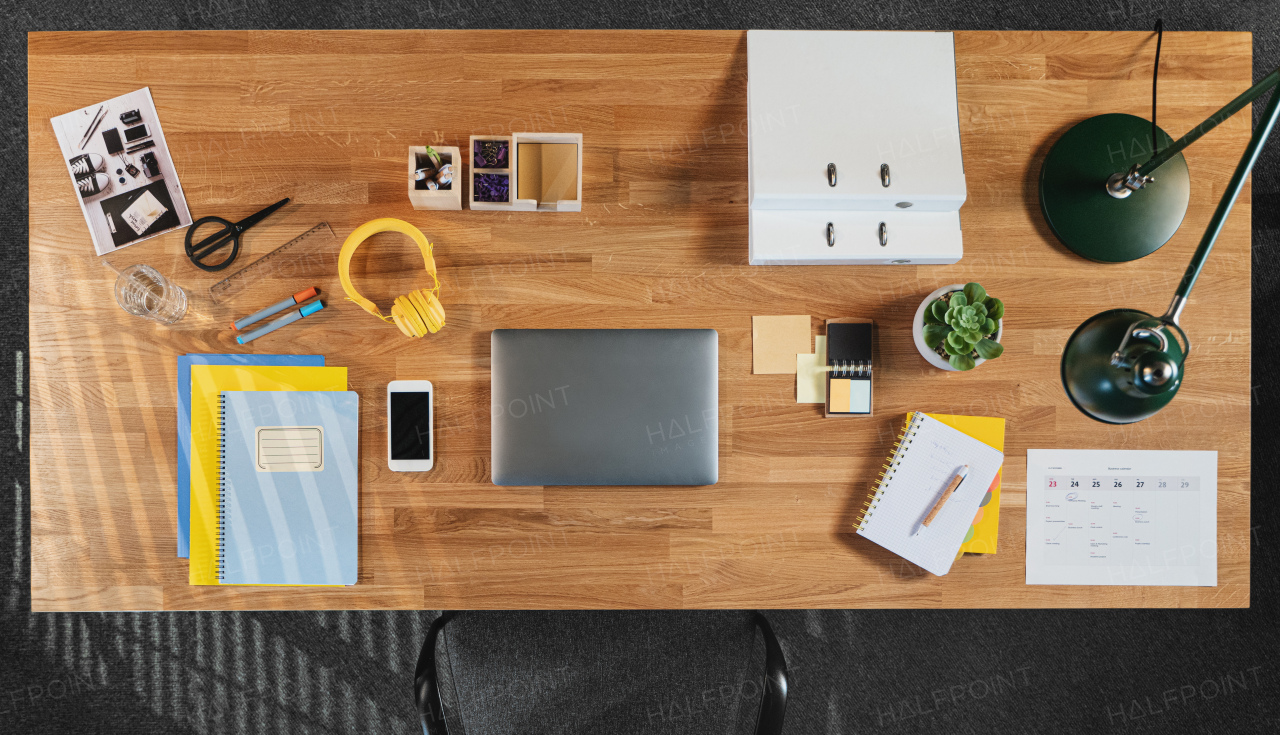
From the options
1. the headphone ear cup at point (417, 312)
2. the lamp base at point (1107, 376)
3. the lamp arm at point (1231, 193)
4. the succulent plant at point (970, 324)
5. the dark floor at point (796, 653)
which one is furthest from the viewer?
the dark floor at point (796, 653)

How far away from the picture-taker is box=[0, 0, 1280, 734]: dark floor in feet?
6.16

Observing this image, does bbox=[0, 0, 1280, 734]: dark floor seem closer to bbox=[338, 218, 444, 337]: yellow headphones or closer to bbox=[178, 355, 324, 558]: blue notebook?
bbox=[178, 355, 324, 558]: blue notebook

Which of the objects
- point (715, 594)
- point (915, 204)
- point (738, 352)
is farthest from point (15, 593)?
point (915, 204)

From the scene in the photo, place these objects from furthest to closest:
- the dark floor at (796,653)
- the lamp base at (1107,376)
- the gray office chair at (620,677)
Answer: the dark floor at (796,653) < the gray office chair at (620,677) < the lamp base at (1107,376)

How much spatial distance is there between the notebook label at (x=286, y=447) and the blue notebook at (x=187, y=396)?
129 millimetres

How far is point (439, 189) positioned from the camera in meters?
1.18

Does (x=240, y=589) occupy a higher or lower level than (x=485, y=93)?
lower

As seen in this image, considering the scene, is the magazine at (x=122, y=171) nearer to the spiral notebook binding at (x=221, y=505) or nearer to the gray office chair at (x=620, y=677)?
the spiral notebook binding at (x=221, y=505)

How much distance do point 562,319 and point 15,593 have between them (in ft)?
6.77

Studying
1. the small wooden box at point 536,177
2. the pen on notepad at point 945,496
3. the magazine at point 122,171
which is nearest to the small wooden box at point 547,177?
the small wooden box at point 536,177

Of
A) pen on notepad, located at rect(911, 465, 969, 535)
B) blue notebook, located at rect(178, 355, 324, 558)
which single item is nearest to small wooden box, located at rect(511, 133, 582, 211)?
blue notebook, located at rect(178, 355, 324, 558)

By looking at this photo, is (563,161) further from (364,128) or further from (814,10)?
(814,10)

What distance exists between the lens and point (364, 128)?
1229 millimetres

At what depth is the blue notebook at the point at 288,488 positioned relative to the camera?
1198mm
